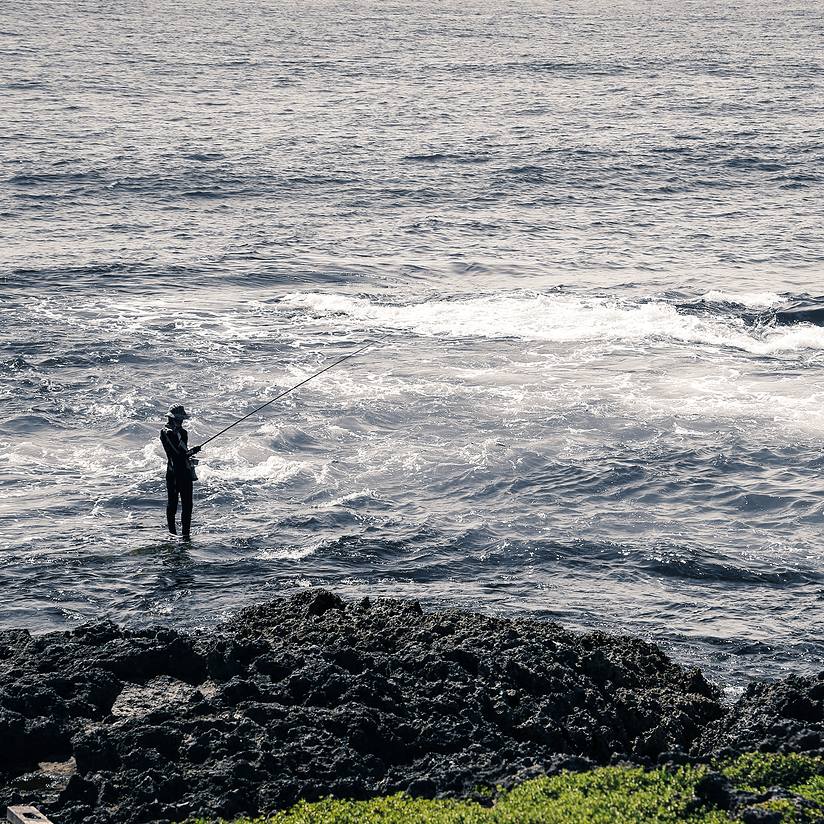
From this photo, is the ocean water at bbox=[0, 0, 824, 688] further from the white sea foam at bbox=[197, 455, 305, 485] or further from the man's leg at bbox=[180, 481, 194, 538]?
the man's leg at bbox=[180, 481, 194, 538]

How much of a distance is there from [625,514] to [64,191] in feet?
78.9

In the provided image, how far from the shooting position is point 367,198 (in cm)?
3697

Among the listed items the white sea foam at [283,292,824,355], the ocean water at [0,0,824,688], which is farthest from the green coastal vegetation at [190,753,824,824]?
the white sea foam at [283,292,824,355]

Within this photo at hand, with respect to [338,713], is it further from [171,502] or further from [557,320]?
[557,320]

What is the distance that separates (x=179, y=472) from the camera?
1633cm

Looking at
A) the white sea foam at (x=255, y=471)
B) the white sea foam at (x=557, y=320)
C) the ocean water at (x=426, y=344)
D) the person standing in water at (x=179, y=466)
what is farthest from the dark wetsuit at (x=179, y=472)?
the white sea foam at (x=557, y=320)

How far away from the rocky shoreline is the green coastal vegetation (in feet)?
0.65

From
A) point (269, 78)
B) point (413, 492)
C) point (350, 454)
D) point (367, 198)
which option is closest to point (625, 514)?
point (413, 492)

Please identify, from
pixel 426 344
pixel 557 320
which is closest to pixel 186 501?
pixel 426 344

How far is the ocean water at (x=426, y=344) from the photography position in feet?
51.9

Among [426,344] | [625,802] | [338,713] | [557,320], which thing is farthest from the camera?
[557,320]

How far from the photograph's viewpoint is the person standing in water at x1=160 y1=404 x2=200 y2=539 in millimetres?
16297

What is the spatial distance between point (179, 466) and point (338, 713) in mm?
6186

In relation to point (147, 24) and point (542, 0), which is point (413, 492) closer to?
point (147, 24)
